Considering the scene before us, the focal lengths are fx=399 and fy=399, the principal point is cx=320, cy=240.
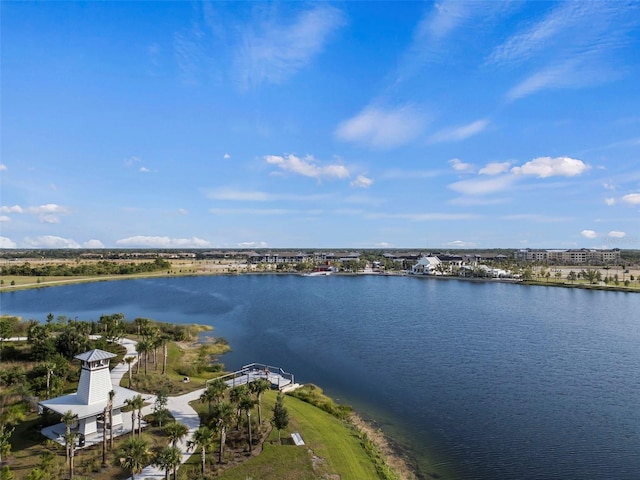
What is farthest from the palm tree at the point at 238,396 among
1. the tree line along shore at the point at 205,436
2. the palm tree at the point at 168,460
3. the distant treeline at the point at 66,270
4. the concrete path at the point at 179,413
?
the distant treeline at the point at 66,270

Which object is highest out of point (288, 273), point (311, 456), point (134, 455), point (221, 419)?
point (288, 273)

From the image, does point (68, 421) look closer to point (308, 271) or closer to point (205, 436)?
point (205, 436)

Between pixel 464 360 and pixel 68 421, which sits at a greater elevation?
pixel 68 421

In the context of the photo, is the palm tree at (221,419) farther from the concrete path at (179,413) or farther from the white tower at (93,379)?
the white tower at (93,379)

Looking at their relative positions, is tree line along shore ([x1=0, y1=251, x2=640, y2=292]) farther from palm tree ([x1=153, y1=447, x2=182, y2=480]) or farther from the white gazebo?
palm tree ([x1=153, y1=447, x2=182, y2=480])

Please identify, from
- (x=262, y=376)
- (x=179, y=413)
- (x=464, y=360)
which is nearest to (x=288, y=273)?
(x=464, y=360)

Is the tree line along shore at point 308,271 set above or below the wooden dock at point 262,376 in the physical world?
above
